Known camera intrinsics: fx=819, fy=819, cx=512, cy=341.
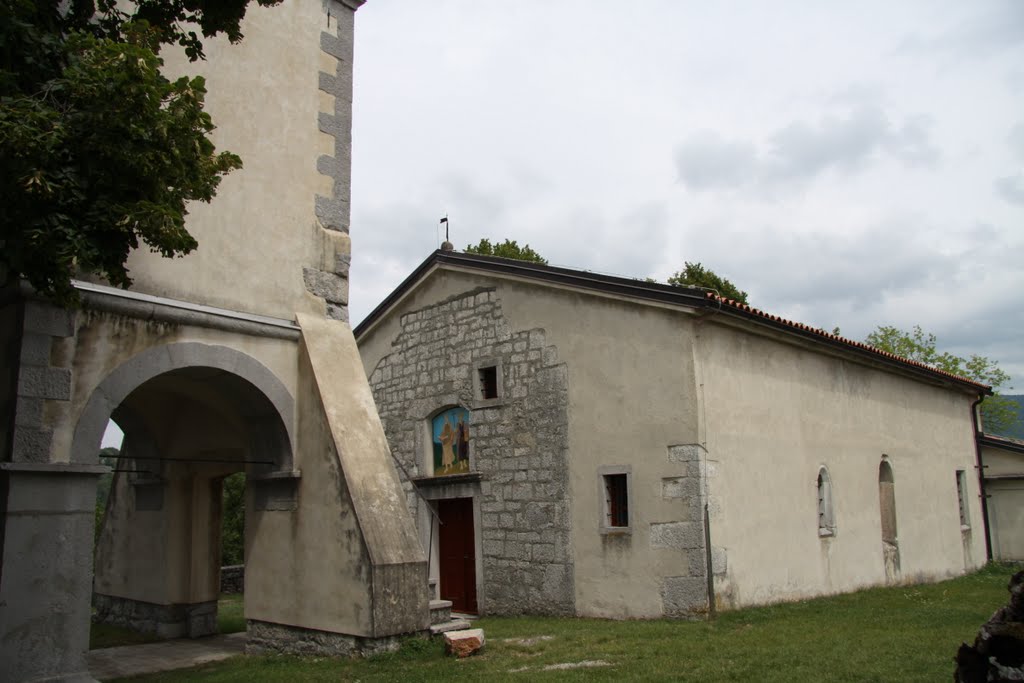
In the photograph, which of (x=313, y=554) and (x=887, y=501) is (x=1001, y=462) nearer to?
(x=887, y=501)

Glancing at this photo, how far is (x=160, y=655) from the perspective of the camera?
Result: 360 inches

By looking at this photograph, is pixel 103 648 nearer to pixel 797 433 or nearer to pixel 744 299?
pixel 797 433

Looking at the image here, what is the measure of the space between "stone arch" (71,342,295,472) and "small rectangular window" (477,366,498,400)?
5.37m

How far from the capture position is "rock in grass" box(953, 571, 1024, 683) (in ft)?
12.5

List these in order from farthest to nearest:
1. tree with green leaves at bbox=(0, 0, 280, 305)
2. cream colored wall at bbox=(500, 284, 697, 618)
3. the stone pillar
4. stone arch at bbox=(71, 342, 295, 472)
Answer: cream colored wall at bbox=(500, 284, 697, 618) < stone arch at bbox=(71, 342, 295, 472) < the stone pillar < tree with green leaves at bbox=(0, 0, 280, 305)

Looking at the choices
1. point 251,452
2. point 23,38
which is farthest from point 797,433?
point 23,38

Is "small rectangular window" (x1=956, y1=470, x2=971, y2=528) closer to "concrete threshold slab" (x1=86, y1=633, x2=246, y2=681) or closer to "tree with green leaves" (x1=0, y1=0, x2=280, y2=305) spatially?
"concrete threshold slab" (x1=86, y1=633, x2=246, y2=681)

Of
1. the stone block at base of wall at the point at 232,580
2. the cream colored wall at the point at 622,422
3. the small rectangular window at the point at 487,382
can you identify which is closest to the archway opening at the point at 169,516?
the small rectangular window at the point at 487,382

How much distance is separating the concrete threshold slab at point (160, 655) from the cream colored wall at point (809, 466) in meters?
6.02

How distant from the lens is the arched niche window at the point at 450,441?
45.1 feet

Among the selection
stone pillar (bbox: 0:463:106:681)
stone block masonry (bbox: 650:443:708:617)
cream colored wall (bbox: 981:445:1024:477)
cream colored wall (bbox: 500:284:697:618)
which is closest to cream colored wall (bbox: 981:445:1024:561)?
cream colored wall (bbox: 981:445:1024:477)

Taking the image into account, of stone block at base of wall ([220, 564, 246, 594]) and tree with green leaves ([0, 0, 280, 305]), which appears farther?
stone block at base of wall ([220, 564, 246, 594])

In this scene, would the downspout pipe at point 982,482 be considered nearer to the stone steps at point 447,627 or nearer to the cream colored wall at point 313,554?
the stone steps at point 447,627

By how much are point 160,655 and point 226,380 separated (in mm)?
3454
